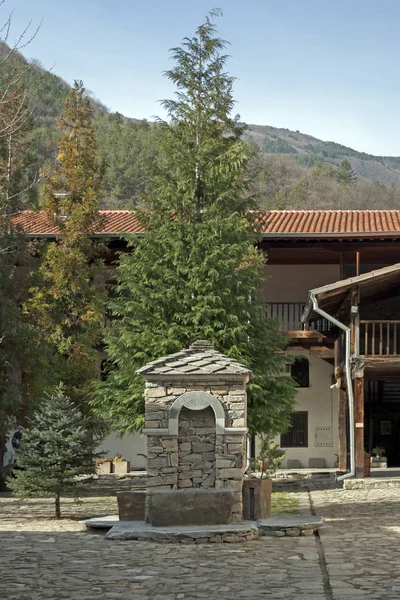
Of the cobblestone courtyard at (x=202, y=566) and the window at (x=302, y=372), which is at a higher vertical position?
the window at (x=302, y=372)

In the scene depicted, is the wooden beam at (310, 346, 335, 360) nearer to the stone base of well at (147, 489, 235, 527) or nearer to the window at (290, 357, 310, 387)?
the window at (290, 357, 310, 387)

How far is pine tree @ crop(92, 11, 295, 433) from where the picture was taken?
18.8 m

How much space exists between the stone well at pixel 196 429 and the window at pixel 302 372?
1430cm

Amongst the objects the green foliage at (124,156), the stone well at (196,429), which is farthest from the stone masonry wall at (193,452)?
the green foliage at (124,156)

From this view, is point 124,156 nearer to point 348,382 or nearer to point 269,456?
point 269,456

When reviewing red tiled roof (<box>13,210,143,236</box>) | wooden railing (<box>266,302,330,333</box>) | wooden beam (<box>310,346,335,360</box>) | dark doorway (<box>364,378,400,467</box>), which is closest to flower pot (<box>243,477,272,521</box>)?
red tiled roof (<box>13,210,143,236</box>)

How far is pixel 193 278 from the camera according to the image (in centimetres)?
1911

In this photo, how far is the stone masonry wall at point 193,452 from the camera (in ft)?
43.5

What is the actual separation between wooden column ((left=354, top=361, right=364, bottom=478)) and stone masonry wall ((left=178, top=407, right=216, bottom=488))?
8528 mm

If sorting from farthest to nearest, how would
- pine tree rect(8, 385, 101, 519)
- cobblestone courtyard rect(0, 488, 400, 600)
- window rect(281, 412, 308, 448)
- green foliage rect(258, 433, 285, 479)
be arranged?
window rect(281, 412, 308, 448)
green foliage rect(258, 433, 285, 479)
pine tree rect(8, 385, 101, 519)
cobblestone courtyard rect(0, 488, 400, 600)

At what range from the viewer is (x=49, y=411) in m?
15.4

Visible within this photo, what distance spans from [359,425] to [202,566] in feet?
39.4

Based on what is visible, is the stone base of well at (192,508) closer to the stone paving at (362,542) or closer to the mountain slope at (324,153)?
the stone paving at (362,542)

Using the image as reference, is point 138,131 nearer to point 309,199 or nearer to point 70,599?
point 309,199
